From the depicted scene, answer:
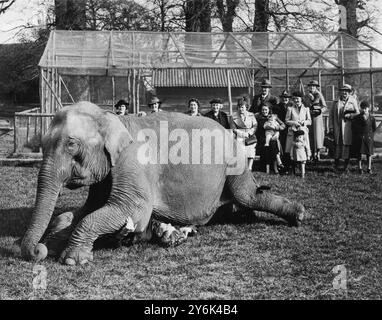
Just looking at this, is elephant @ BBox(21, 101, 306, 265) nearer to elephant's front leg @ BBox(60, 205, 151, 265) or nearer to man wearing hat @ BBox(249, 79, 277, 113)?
elephant's front leg @ BBox(60, 205, 151, 265)

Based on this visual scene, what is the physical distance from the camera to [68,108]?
6.45 meters

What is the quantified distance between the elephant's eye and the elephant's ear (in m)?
0.36

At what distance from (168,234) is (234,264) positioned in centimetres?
100

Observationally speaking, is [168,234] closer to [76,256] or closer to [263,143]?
[76,256]

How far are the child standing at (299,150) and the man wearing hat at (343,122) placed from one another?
996 mm

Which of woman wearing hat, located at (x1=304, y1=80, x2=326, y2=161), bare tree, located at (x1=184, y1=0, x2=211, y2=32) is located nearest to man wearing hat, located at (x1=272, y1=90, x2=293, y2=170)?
woman wearing hat, located at (x1=304, y1=80, x2=326, y2=161)

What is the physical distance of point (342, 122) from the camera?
13383 mm

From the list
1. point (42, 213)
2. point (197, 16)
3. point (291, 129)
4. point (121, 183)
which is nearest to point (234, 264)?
point (121, 183)

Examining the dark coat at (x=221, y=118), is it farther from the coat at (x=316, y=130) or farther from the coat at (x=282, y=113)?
the coat at (x=316, y=130)

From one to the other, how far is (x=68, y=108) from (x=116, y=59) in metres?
13.5

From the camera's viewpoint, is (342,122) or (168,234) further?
(342,122)

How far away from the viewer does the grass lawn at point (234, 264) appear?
17.0 feet

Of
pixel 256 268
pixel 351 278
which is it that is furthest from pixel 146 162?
pixel 351 278

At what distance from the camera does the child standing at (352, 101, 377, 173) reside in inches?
509
